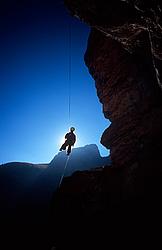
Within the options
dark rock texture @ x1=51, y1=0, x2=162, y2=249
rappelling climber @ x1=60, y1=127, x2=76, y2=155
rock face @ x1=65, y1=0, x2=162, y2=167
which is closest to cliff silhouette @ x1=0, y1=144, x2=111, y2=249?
rappelling climber @ x1=60, y1=127, x2=76, y2=155

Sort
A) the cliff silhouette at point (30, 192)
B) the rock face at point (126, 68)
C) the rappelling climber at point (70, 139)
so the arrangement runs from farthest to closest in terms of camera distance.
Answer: the cliff silhouette at point (30, 192)
the rappelling climber at point (70, 139)
the rock face at point (126, 68)

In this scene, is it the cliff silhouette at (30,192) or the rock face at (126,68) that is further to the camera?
the cliff silhouette at (30,192)

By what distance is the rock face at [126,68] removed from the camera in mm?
8367

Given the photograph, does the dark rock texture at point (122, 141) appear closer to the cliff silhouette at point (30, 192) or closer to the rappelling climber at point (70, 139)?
the rappelling climber at point (70, 139)

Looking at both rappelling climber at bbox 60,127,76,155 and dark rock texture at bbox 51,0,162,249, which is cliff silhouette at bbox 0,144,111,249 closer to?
rappelling climber at bbox 60,127,76,155

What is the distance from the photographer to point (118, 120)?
1423 centimetres

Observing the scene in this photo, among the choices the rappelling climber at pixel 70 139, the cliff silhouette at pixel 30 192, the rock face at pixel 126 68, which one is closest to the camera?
the rock face at pixel 126 68

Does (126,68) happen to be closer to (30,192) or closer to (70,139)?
(70,139)

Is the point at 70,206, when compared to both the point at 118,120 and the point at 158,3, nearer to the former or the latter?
the point at 118,120

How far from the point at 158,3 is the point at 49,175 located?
76.7 m

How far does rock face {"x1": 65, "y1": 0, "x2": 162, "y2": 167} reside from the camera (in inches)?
329

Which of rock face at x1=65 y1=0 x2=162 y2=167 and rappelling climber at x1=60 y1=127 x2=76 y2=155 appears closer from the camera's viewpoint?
rock face at x1=65 y1=0 x2=162 y2=167

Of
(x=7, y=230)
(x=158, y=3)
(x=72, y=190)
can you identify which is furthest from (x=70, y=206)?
(x=7, y=230)

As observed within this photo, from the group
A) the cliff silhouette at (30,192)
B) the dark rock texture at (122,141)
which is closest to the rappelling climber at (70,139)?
the dark rock texture at (122,141)
